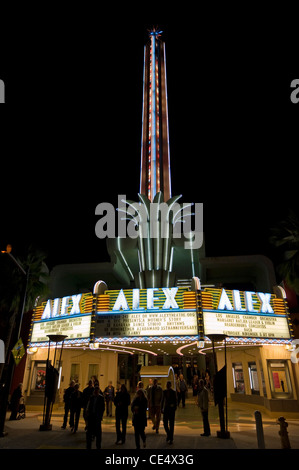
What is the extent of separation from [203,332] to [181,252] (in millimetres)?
11213

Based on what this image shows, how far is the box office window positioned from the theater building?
0.05m

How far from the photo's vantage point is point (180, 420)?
1449 centimetres

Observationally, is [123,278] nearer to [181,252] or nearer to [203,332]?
[181,252]

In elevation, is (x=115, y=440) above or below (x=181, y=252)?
below

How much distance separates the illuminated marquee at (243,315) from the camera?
17156 millimetres

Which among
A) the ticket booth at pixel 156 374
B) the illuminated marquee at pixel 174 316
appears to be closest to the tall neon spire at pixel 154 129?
the illuminated marquee at pixel 174 316

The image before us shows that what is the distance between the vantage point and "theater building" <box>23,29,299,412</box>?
17.1 metres

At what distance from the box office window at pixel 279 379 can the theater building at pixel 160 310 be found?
0.17 ft

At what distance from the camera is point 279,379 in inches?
707

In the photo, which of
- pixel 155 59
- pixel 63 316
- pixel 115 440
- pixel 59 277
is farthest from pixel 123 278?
pixel 155 59

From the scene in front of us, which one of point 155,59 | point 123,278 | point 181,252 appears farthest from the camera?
point 155,59
